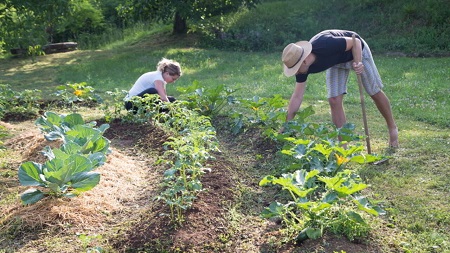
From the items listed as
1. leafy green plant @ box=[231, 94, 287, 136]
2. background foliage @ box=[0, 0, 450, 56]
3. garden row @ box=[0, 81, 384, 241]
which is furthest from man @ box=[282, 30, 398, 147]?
background foliage @ box=[0, 0, 450, 56]

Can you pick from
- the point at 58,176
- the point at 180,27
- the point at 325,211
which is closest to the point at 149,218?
the point at 58,176

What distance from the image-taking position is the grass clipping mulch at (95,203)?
434 cm

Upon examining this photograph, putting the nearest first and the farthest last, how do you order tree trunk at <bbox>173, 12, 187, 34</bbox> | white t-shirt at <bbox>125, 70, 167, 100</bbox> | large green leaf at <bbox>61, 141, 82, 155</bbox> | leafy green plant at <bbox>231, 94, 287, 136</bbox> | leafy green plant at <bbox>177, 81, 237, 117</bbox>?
large green leaf at <bbox>61, 141, 82, 155</bbox>, leafy green plant at <bbox>231, 94, 287, 136</bbox>, leafy green plant at <bbox>177, 81, 237, 117</bbox>, white t-shirt at <bbox>125, 70, 167, 100</bbox>, tree trunk at <bbox>173, 12, 187, 34</bbox>

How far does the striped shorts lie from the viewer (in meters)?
5.64

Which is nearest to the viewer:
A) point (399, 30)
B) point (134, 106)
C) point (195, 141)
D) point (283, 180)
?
point (283, 180)

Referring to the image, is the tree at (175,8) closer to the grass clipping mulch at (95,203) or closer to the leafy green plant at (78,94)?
the leafy green plant at (78,94)

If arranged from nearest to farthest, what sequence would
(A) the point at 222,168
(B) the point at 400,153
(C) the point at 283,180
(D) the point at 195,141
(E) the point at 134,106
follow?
(C) the point at 283,180
(D) the point at 195,141
(A) the point at 222,168
(B) the point at 400,153
(E) the point at 134,106

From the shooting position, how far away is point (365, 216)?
13.5 ft

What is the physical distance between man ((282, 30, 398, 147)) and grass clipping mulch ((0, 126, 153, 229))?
176cm

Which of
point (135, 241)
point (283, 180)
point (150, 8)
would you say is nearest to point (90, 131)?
point (135, 241)

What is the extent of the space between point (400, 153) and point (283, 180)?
2429 millimetres

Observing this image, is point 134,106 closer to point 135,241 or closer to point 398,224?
point 135,241

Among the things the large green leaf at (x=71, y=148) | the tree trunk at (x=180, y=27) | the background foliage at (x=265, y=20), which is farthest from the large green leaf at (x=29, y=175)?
the tree trunk at (x=180, y=27)

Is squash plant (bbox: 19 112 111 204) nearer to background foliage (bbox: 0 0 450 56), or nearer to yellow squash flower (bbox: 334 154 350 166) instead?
yellow squash flower (bbox: 334 154 350 166)
